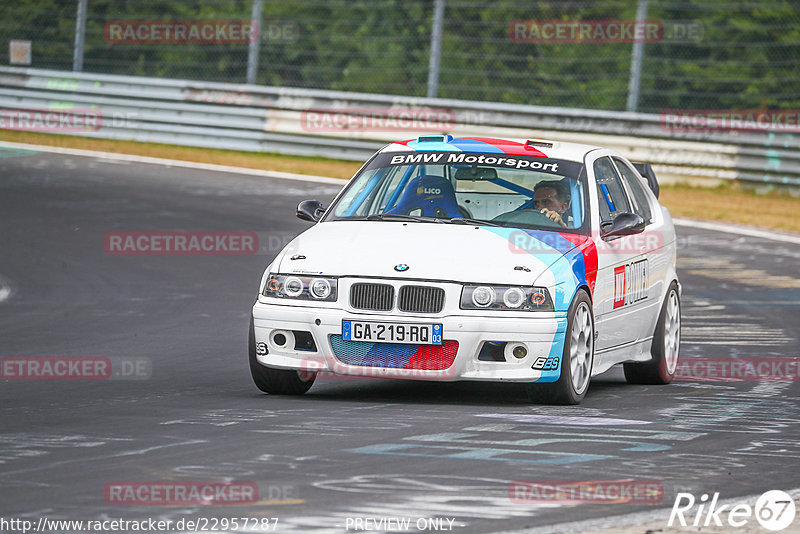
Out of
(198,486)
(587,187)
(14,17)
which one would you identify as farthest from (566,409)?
(14,17)

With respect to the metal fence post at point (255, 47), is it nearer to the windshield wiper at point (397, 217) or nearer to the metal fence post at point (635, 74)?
the metal fence post at point (635, 74)

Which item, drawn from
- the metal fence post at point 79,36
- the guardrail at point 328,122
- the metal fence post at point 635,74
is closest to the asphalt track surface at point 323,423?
the guardrail at point 328,122

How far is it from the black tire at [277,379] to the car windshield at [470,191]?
1.07 metres

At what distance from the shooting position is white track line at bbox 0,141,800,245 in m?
19.5

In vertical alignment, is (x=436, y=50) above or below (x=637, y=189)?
above

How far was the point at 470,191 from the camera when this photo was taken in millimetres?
9812

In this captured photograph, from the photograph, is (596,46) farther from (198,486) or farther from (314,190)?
(198,486)

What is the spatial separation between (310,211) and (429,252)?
1.45 metres

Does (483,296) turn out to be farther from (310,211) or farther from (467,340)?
(310,211)

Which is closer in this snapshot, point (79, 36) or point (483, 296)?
point (483, 296)

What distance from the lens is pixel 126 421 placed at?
792 centimetres

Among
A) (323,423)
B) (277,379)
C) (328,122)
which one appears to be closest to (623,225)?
(277,379)

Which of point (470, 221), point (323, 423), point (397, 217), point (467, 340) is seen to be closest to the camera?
point (323, 423)

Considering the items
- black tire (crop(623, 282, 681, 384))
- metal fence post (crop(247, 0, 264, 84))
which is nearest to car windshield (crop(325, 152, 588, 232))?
black tire (crop(623, 282, 681, 384))
